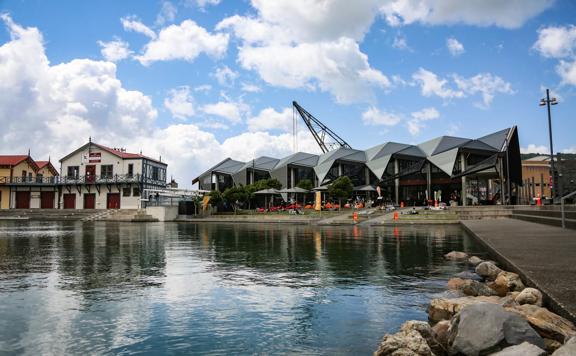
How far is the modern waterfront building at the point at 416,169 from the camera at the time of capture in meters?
54.2

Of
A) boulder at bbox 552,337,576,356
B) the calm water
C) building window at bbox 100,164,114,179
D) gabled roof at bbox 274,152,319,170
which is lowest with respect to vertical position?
the calm water

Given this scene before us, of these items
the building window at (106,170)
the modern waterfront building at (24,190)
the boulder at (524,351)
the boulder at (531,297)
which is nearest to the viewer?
the boulder at (524,351)

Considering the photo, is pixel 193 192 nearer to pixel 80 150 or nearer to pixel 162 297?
pixel 80 150

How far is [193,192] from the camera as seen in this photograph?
6378 cm

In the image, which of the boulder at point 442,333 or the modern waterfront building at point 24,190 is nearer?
the boulder at point 442,333

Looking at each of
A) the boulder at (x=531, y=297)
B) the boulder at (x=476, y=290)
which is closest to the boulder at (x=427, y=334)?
the boulder at (x=531, y=297)

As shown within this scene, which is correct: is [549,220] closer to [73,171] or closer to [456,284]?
[456,284]

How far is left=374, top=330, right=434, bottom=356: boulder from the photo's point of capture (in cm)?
535

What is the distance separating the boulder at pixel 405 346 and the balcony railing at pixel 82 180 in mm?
61764

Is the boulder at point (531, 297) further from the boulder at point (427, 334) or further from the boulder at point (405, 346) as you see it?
the boulder at point (405, 346)

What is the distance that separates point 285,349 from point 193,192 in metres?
59.0

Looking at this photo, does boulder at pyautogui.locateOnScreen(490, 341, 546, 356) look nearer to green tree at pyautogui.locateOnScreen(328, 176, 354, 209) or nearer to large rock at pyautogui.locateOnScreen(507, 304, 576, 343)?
large rock at pyautogui.locateOnScreen(507, 304, 576, 343)

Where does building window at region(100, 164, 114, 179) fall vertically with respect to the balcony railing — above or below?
above

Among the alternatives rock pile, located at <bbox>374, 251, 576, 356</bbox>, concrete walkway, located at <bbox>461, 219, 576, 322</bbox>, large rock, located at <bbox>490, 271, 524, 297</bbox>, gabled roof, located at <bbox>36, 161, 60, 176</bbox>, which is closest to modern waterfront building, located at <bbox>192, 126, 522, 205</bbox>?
gabled roof, located at <bbox>36, 161, 60, 176</bbox>
